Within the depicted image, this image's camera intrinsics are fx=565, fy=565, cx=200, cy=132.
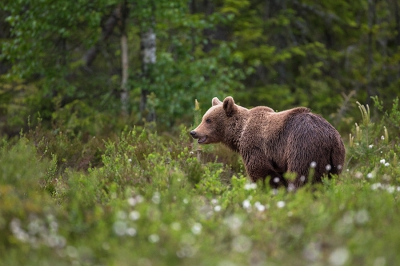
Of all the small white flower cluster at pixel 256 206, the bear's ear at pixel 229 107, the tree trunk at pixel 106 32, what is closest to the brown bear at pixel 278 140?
the bear's ear at pixel 229 107

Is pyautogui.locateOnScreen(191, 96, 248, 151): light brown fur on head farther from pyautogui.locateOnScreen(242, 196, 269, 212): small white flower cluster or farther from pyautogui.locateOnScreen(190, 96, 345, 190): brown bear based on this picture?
pyautogui.locateOnScreen(242, 196, 269, 212): small white flower cluster

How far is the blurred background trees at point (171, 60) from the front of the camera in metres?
11.8

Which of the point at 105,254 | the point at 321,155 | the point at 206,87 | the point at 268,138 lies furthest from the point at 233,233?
the point at 206,87

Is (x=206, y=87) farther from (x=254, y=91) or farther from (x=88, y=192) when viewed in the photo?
(x=88, y=192)

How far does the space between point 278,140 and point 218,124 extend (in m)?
1.19

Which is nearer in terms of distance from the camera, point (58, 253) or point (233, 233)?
point (58, 253)

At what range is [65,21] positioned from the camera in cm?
1192

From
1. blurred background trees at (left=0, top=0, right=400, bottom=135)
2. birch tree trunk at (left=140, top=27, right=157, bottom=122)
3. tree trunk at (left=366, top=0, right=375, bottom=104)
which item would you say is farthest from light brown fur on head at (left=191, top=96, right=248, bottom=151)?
tree trunk at (left=366, top=0, right=375, bottom=104)

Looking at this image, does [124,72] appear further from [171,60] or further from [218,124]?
[218,124]

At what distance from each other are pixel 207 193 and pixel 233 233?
4.29ft

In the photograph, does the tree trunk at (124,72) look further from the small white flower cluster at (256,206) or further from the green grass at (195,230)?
the small white flower cluster at (256,206)

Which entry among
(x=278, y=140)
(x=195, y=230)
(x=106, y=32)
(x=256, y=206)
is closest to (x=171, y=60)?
(x=106, y=32)

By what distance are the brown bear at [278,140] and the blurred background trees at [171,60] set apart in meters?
3.51

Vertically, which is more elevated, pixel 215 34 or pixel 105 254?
pixel 105 254
